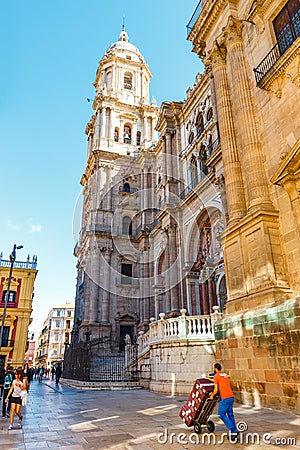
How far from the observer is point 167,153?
27328 mm

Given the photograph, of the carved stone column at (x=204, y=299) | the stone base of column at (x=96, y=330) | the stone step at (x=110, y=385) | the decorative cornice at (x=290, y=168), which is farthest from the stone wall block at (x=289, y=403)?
the stone base of column at (x=96, y=330)

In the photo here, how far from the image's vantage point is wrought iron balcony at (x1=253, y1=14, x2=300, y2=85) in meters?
10.5

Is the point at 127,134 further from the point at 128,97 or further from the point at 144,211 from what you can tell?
the point at 144,211

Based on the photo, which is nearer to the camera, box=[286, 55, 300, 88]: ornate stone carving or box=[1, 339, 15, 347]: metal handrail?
box=[286, 55, 300, 88]: ornate stone carving

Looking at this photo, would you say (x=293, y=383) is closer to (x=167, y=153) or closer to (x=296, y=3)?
→ (x=296, y=3)

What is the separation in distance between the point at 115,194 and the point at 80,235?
6.81m

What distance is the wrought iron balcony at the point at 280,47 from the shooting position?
413 inches

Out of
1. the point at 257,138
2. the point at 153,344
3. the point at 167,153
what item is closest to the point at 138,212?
the point at 167,153

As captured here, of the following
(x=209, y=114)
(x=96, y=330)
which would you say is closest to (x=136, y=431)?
(x=209, y=114)

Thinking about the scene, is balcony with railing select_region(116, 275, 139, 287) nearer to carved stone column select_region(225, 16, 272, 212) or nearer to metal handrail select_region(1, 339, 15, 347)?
metal handrail select_region(1, 339, 15, 347)

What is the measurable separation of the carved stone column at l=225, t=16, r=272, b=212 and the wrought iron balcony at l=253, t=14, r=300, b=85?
828mm

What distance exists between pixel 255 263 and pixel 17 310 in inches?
1146

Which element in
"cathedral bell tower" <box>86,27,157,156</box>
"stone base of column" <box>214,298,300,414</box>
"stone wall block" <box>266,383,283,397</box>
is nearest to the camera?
"stone base of column" <box>214,298,300,414</box>

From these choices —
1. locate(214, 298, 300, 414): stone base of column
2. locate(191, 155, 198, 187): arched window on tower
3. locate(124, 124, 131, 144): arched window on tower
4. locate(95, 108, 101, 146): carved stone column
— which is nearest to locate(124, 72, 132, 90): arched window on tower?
locate(124, 124, 131, 144): arched window on tower
